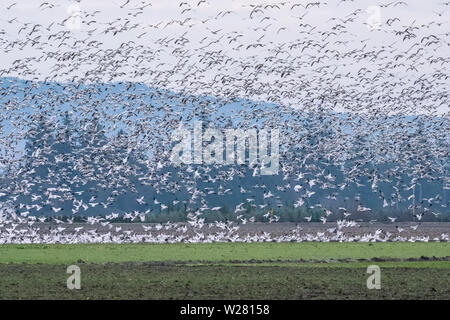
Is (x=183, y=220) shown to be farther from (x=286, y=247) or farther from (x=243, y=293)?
(x=243, y=293)

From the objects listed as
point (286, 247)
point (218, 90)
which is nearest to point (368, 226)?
point (218, 90)

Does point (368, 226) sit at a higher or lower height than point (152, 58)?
lower

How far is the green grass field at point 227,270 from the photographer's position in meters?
41.9

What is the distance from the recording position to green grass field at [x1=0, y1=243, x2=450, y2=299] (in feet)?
137

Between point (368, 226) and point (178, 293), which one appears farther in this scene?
point (368, 226)

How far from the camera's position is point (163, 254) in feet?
214

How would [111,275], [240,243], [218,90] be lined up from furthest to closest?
1. [218,90]
2. [240,243]
3. [111,275]

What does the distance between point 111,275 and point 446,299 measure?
14.9 m

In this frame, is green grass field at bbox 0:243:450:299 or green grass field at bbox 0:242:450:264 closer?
green grass field at bbox 0:243:450:299

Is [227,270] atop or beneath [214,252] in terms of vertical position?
beneath

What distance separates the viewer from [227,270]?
52375 millimetres

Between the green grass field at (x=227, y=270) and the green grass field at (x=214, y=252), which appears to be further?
the green grass field at (x=214, y=252)

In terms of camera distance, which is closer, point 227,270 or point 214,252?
point 227,270

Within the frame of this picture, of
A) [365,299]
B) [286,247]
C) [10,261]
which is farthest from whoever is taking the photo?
[286,247]
